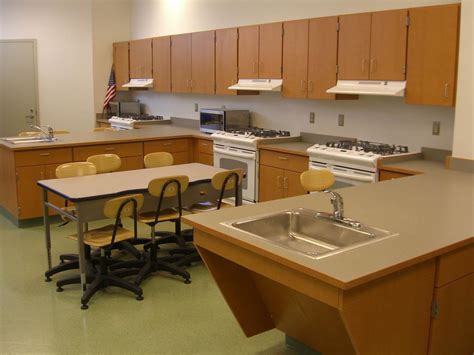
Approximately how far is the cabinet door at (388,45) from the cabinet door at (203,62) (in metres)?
2.63

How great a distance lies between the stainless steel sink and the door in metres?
7.34

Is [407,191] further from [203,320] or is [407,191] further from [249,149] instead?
[249,149]

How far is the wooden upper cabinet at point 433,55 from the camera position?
13.9 feet

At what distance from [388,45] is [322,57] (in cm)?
82

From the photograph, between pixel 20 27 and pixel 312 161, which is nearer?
pixel 312 161

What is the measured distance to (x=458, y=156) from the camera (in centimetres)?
423

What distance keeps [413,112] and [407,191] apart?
1.89m

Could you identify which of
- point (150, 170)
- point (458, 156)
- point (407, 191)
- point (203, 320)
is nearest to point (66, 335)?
point (203, 320)

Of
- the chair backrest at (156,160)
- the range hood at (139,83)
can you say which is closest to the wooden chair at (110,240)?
the chair backrest at (156,160)

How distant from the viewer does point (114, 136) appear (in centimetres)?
666

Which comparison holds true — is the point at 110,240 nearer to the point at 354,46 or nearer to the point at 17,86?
the point at 354,46

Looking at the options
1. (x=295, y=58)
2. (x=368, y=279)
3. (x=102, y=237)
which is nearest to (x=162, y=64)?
(x=295, y=58)

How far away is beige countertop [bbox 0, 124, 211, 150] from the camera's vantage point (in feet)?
18.9

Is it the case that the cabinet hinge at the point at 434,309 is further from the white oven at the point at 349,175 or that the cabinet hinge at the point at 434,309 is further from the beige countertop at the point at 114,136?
the beige countertop at the point at 114,136
